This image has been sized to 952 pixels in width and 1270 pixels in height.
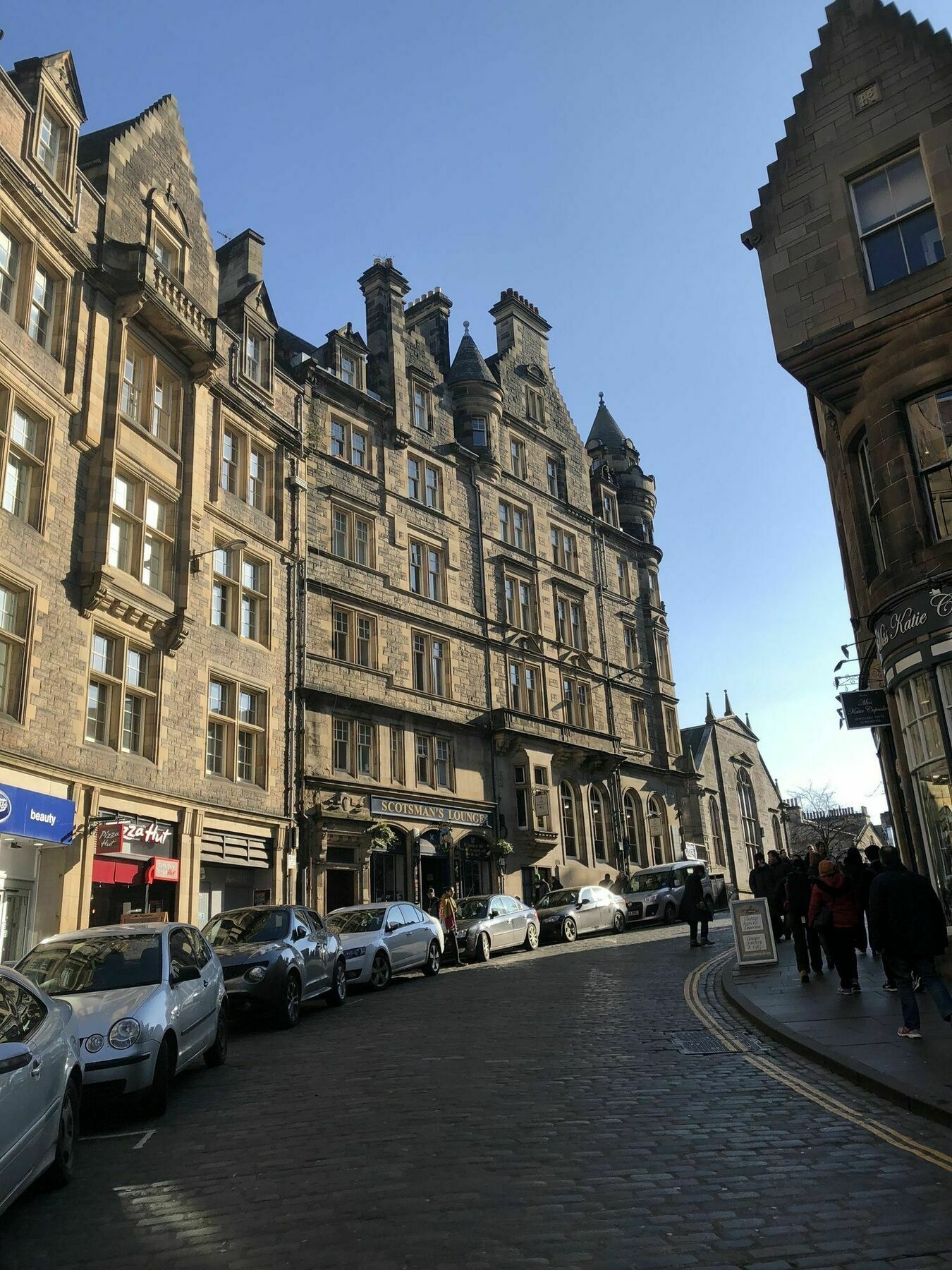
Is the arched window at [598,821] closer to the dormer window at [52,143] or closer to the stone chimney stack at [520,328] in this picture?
the stone chimney stack at [520,328]

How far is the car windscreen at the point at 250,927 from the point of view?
48.3 ft

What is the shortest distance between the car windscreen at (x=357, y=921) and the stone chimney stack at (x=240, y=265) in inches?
763

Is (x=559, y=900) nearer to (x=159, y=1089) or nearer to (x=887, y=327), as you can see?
(x=887, y=327)

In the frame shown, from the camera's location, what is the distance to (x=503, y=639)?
37.6 metres

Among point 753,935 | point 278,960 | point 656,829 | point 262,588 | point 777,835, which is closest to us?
point 278,960

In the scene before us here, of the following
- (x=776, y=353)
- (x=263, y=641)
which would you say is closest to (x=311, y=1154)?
(x=776, y=353)

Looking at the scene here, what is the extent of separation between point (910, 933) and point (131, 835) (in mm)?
15375

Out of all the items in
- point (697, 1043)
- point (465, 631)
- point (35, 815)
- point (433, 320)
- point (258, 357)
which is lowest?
point (697, 1043)

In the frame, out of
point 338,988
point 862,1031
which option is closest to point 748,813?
point 338,988

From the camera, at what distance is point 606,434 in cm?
5347

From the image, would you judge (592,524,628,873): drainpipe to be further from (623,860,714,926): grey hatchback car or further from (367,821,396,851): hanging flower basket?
(367,821,396,851): hanging flower basket

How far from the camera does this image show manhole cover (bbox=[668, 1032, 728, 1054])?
32.9 feet

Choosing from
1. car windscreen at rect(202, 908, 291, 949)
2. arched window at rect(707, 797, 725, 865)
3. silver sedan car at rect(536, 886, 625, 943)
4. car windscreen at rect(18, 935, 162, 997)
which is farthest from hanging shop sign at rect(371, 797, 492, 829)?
arched window at rect(707, 797, 725, 865)

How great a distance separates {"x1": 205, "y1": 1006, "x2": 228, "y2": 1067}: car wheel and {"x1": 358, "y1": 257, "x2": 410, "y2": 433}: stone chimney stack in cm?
2615
